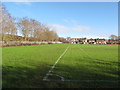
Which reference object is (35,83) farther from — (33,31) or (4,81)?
(33,31)

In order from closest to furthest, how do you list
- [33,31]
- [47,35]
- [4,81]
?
[4,81] < [33,31] < [47,35]

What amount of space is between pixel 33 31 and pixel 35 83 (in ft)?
215

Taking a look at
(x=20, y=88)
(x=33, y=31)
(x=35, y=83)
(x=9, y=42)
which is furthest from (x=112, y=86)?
(x=33, y=31)

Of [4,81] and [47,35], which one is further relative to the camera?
[47,35]

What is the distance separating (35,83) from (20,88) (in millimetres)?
690

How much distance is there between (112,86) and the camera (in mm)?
5051

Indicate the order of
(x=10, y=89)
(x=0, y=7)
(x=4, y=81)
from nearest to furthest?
1. (x=10, y=89)
2. (x=4, y=81)
3. (x=0, y=7)

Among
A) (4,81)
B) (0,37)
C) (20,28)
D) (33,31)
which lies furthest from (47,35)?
(4,81)

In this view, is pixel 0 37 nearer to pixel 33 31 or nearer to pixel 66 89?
pixel 33 31

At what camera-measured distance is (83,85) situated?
5.12 metres

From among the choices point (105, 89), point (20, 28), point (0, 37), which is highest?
point (20, 28)

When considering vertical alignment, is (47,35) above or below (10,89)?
above

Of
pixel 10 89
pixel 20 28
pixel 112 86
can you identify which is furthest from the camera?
pixel 20 28

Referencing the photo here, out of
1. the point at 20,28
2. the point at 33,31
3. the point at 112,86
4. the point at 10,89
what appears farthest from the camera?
the point at 33,31
